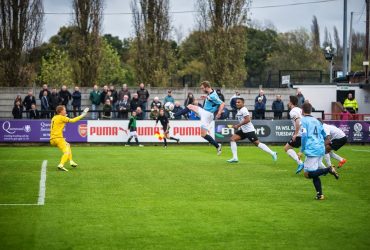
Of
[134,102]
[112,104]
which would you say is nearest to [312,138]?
[134,102]

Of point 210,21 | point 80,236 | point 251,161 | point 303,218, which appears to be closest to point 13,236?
point 80,236

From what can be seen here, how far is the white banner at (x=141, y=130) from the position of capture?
3334 cm

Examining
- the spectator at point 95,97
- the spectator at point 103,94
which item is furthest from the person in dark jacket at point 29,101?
the spectator at point 103,94

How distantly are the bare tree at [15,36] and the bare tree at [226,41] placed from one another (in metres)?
11.7

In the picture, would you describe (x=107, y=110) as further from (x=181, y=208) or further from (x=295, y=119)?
(x=181, y=208)

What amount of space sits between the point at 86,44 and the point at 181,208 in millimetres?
31347

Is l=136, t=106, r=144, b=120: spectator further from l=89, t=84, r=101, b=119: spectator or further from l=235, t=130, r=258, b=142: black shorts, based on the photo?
l=235, t=130, r=258, b=142: black shorts

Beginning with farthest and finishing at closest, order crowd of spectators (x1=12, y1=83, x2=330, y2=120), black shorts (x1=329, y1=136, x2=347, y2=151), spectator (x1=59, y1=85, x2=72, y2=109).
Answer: spectator (x1=59, y1=85, x2=72, y2=109), crowd of spectators (x1=12, y1=83, x2=330, y2=120), black shorts (x1=329, y1=136, x2=347, y2=151)

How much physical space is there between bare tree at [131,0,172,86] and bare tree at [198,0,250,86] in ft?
9.46

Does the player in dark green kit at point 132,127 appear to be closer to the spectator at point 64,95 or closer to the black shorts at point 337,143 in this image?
the spectator at point 64,95

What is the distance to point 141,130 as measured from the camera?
33.7 m

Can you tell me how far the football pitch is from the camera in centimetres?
977

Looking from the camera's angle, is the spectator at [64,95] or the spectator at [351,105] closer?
the spectator at [64,95]

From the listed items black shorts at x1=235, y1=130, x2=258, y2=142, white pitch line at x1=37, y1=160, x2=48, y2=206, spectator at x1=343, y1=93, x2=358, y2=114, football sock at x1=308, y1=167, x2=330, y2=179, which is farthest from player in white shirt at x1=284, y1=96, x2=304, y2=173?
spectator at x1=343, y1=93, x2=358, y2=114
